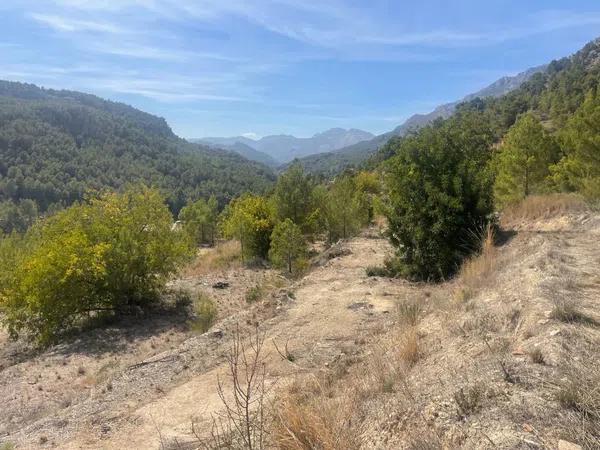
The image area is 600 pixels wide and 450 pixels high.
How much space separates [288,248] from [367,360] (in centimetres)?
1631

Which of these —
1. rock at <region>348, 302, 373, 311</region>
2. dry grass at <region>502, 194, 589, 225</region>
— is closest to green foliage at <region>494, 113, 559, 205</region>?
dry grass at <region>502, 194, 589, 225</region>

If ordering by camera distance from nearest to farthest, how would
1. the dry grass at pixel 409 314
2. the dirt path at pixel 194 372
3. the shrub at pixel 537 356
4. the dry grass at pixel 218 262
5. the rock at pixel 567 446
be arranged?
1. the rock at pixel 567 446
2. the shrub at pixel 537 356
3. the dirt path at pixel 194 372
4. the dry grass at pixel 409 314
5. the dry grass at pixel 218 262

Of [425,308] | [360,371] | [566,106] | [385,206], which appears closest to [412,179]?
[385,206]

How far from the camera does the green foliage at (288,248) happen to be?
22031mm

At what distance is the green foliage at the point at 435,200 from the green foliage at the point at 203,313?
21.3ft

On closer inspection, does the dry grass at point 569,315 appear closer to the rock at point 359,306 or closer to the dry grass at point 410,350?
the dry grass at point 410,350

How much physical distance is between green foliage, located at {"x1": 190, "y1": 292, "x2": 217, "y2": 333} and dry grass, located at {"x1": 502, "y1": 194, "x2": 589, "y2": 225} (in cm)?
1079

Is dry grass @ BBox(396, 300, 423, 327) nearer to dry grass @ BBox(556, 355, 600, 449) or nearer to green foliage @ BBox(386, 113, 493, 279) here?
dry grass @ BBox(556, 355, 600, 449)

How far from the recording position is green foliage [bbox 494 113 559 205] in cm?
2417

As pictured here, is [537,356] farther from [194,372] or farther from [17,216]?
[17,216]

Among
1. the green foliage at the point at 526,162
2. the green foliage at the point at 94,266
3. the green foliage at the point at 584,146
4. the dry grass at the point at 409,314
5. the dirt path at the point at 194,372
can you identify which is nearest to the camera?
the dirt path at the point at 194,372

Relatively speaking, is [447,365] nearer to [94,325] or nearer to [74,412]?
[74,412]

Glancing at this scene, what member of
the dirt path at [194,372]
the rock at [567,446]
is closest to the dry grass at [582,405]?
the rock at [567,446]

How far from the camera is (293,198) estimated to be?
94.7 feet
